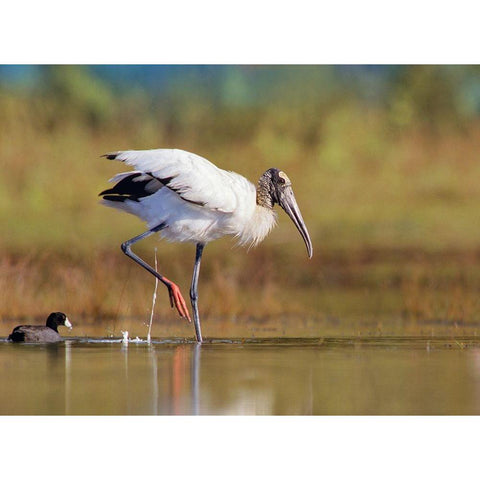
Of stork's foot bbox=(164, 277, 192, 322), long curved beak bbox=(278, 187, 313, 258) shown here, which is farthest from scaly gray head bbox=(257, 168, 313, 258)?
stork's foot bbox=(164, 277, 192, 322)

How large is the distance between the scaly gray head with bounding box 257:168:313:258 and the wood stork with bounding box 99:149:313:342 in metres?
0.07

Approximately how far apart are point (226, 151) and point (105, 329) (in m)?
2.85

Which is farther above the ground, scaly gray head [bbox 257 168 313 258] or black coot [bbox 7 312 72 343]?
scaly gray head [bbox 257 168 313 258]

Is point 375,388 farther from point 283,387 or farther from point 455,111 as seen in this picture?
point 455,111

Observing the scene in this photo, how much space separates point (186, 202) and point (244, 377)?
2688 millimetres

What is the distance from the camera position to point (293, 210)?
12148 millimetres

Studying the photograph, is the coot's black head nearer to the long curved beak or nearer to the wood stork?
the wood stork

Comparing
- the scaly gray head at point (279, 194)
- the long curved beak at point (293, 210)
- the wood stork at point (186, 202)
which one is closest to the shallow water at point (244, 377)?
the wood stork at point (186, 202)

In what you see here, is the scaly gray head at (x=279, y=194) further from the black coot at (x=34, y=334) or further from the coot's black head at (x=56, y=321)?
the black coot at (x=34, y=334)

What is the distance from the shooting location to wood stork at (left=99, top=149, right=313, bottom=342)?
11.1m

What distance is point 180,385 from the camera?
342 inches

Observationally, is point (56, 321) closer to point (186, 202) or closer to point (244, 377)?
point (186, 202)

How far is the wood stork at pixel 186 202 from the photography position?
11.1m

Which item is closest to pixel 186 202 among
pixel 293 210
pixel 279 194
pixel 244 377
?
pixel 279 194
